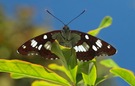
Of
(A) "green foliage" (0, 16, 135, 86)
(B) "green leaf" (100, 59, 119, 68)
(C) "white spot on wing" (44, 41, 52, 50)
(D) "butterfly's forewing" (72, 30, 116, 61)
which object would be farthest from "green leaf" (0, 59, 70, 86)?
(B) "green leaf" (100, 59, 119, 68)

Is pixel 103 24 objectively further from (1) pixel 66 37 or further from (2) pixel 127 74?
(2) pixel 127 74

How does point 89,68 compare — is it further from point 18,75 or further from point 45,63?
point 45,63

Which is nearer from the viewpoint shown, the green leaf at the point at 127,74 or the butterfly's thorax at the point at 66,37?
the green leaf at the point at 127,74

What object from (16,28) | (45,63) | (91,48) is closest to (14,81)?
(45,63)

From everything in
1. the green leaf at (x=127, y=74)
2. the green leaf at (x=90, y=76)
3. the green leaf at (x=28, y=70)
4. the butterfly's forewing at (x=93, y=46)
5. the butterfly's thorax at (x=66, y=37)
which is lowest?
the green leaf at (x=127, y=74)

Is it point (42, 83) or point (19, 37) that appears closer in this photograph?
point (42, 83)

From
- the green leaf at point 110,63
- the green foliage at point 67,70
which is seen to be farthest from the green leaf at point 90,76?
the green leaf at point 110,63

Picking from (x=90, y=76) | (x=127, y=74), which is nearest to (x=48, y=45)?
(x=90, y=76)

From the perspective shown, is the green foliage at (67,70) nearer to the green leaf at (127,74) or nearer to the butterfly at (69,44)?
the green leaf at (127,74)
